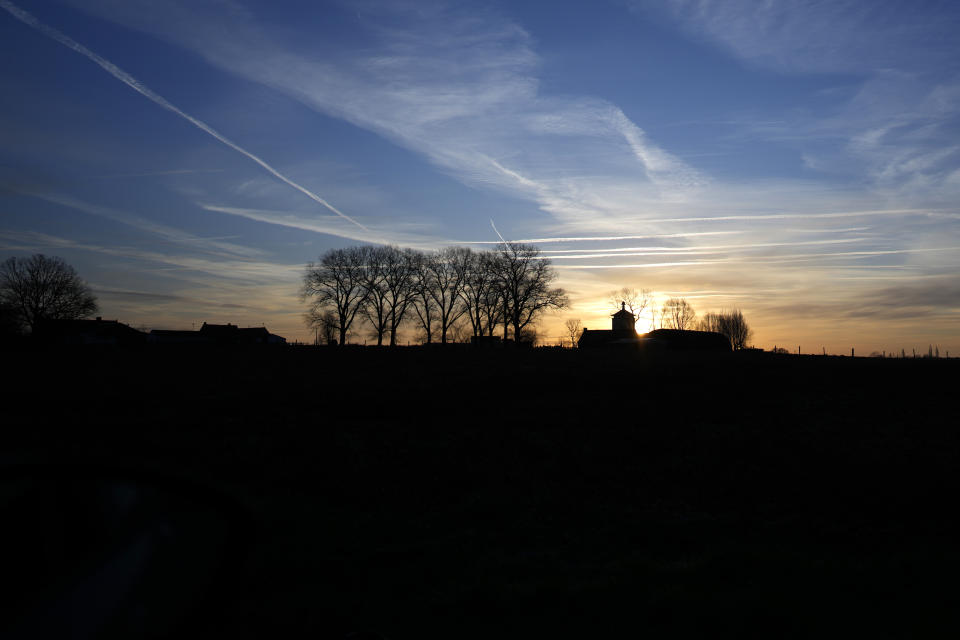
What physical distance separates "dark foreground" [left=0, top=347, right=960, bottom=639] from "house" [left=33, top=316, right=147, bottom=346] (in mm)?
67010

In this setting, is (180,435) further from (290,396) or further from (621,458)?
(621,458)

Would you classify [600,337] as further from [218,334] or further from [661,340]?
[218,334]

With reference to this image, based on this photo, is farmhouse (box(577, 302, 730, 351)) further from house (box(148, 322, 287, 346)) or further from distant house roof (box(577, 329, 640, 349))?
house (box(148, 322, 287, 346))

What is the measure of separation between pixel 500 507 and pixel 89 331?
331 ft

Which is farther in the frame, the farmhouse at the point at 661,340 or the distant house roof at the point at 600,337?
the distant house roof at the point at 600,337

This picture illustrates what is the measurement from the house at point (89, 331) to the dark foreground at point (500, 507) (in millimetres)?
67010

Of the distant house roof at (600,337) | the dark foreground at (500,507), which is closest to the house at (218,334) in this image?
the distant house roof at (600,337)

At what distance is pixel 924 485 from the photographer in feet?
42.5

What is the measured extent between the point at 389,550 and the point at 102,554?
8120 mm

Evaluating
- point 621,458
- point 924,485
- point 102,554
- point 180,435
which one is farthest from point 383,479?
point 102,554

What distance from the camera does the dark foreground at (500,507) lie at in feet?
6.45

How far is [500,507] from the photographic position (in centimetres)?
1188

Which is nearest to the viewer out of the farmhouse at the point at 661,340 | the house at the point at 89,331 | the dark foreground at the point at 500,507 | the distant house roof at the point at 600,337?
the dark foreground at the point at 500,507

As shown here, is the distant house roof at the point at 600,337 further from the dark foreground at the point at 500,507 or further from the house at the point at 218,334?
the dark foreground at the point at 500,507
